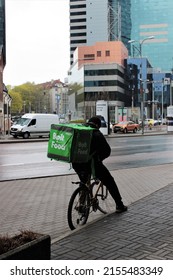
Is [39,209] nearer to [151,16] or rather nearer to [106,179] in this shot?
[106,179]

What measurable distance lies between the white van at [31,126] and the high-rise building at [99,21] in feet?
378

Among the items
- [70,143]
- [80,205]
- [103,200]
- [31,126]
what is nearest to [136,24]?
[31,126]

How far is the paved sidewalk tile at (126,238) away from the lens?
459 cm

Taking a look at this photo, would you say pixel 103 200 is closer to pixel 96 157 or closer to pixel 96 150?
pixel 96 157

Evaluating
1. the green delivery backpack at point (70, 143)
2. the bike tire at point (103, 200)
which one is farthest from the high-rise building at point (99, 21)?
the green delivery backpack at point (70, 143)

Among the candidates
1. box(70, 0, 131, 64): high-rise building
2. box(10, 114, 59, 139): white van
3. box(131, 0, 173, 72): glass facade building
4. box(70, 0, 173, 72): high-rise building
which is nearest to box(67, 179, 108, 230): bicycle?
box(10, 114, 59, 139): white van

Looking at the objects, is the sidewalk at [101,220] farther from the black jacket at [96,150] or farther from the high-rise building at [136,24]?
the high-rise building at [136,24]

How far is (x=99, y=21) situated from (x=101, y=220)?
153m

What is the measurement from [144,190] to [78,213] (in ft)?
11.5

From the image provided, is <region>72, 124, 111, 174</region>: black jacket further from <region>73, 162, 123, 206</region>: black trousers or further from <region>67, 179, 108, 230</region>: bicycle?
<region>67, 179, 108, 230</region>: bicycle

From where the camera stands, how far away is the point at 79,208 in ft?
20.0

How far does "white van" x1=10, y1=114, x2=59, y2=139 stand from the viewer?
37484 millimetres
